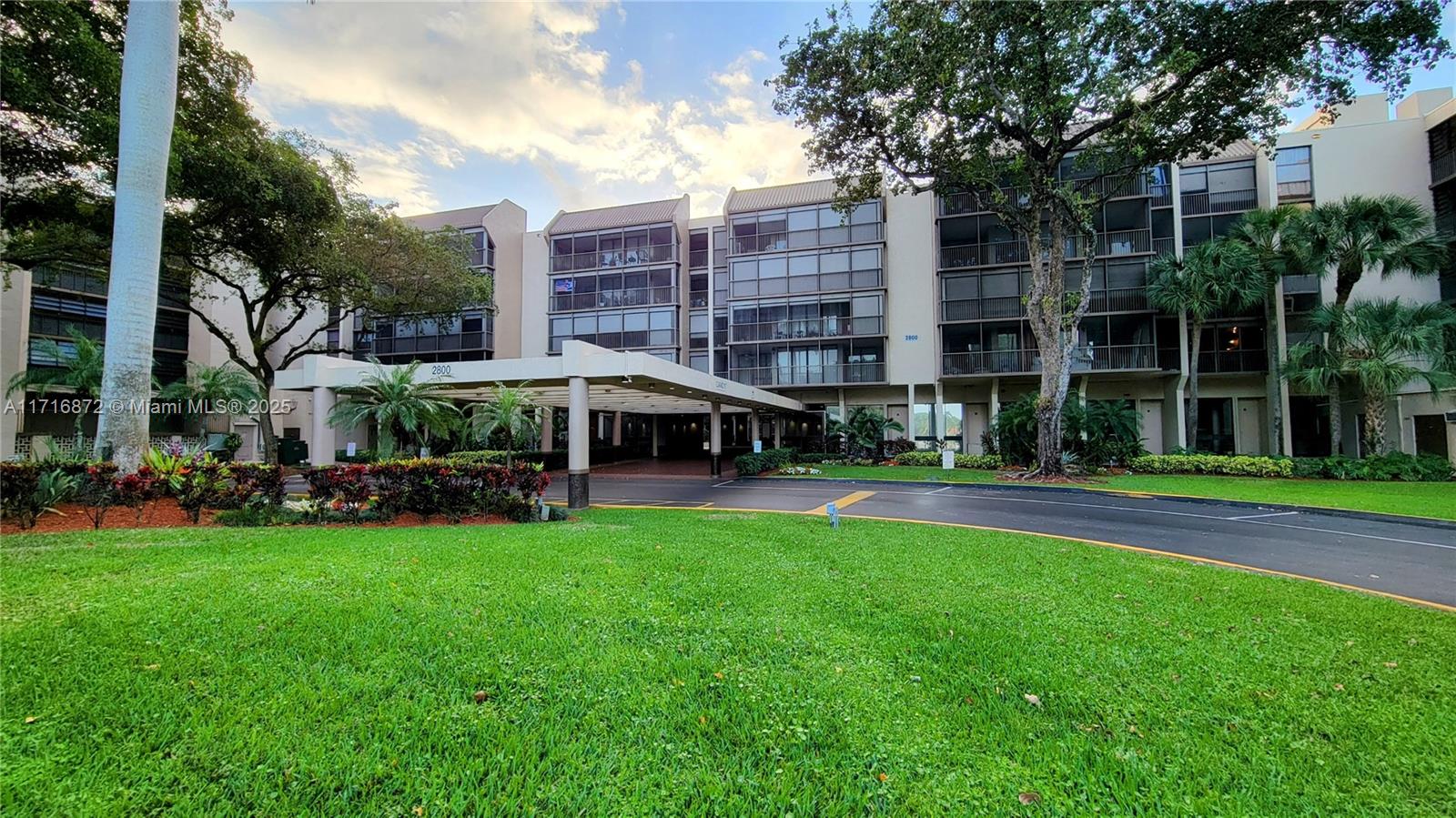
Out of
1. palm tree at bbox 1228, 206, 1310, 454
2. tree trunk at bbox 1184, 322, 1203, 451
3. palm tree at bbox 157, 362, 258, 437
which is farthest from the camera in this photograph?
palm tree at bbox 157, 362, 258, 437

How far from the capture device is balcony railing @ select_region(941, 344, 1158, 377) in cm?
2289

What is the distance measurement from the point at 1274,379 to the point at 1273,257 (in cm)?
492

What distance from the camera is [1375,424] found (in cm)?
1817

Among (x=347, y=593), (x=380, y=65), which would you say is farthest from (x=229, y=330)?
(x=347, y=593)

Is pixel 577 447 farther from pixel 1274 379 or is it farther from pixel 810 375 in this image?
pixel 1274 379

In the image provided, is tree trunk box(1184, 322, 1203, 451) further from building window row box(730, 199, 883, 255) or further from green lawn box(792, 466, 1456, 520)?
building window row box(730, 199, 883, 255)

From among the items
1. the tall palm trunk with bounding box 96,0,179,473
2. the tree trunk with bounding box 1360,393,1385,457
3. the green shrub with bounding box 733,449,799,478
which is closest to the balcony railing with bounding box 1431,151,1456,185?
the tree trunk with bounding box 1360,393,1385,457

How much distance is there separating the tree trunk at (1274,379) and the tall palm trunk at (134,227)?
3155cm

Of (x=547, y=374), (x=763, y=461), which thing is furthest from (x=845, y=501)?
(x=547, y=374)

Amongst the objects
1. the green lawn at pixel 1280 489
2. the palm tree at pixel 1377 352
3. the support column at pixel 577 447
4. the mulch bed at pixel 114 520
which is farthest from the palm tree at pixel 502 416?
the palm tree at pixel 1377 352

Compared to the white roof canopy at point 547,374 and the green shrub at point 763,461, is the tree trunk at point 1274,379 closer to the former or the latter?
the green shrub at point 763,461

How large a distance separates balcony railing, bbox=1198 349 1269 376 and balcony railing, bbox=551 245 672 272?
24.8 meters

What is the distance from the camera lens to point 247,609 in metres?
4.00

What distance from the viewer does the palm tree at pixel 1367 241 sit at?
58.1 feet
